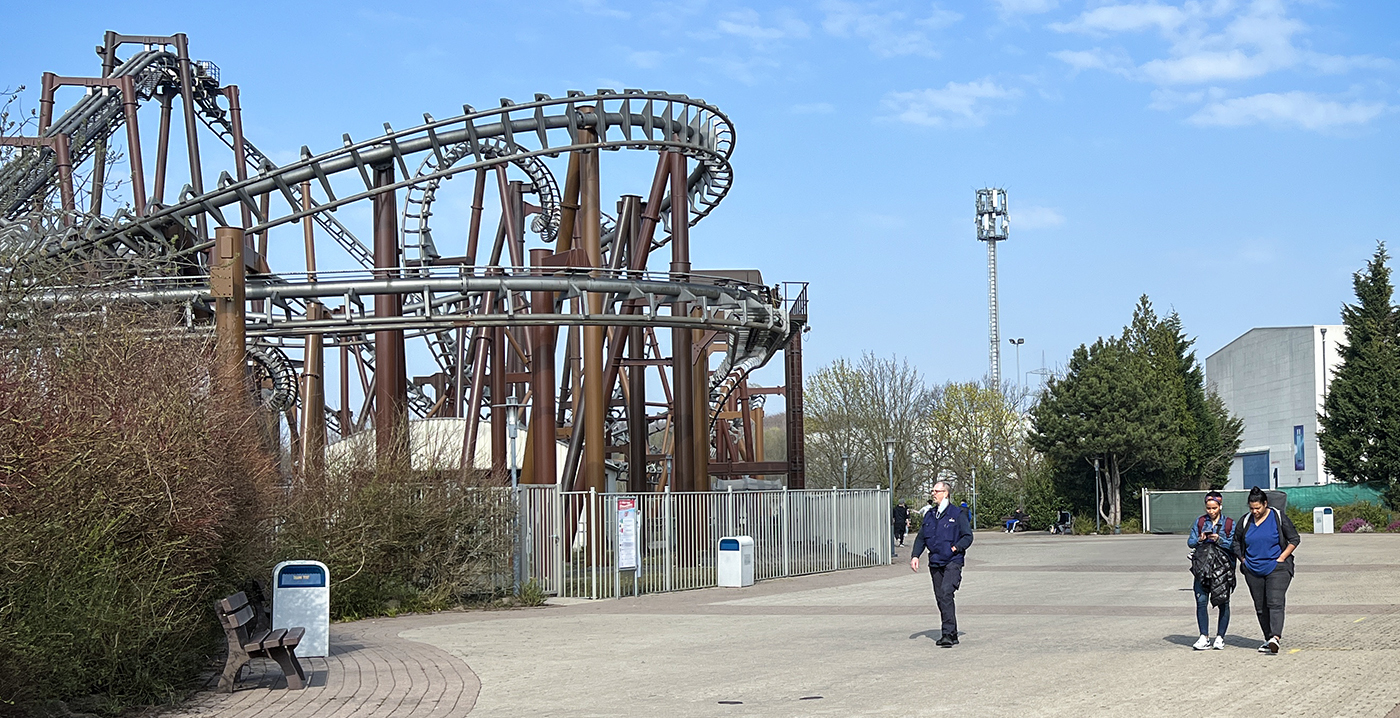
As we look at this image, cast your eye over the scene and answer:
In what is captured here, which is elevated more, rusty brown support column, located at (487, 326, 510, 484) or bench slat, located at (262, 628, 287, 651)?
rusty brown support column, located at (487, 326, 510, 484)

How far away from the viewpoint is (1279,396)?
252ft

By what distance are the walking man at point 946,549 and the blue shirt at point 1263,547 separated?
8.23 feet

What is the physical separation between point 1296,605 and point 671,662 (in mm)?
9449

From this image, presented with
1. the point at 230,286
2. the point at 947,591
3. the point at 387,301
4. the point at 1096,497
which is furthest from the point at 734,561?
the point at 1096,497

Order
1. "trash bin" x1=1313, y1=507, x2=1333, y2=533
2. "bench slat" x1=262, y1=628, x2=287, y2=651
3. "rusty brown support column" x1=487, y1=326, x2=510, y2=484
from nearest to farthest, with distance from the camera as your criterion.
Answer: "bench slat" x1=262, y1=628, x2=287, y2=651 < "rusty brown support column" x1=487, y1=326, x2=510, y2=484 < "trash bin" x1=1313, y1=507, x2=1333, y2=533

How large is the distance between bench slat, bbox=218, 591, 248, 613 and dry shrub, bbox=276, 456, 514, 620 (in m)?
5.38

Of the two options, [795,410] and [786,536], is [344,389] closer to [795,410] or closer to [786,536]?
[795,410]

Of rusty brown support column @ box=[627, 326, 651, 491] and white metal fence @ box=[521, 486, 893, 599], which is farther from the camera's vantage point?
rusty brown support column @ box=[627, 326, 651, 491]

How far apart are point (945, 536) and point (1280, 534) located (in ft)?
9.90

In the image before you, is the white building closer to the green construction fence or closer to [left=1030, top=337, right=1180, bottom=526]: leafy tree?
the green construction fence

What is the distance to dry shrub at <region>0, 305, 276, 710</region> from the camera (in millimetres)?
8594

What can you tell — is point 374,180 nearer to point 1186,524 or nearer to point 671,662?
point 671,662

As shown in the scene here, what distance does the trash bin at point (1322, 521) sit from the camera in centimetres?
4672

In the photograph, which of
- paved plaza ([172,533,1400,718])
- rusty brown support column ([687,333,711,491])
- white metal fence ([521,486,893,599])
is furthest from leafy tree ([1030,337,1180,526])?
paved plaza ([172,533,1400,718])
